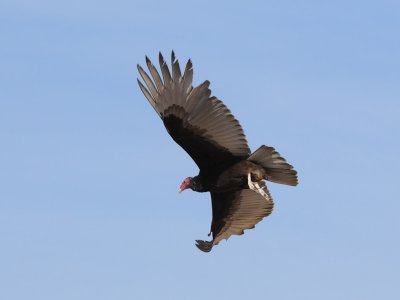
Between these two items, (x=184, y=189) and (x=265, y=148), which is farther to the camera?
(x=184, y=189)

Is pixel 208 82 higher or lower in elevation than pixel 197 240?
higher

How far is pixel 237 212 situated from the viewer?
15.4 metres

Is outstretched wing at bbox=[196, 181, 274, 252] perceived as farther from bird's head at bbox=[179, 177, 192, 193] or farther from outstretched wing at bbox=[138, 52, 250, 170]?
outstretched wing at bbox=[138, 52, 250, 170]

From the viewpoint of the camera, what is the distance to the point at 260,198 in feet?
49.9

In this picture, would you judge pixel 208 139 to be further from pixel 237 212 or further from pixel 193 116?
pixel 237 212

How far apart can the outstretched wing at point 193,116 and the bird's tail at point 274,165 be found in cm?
18

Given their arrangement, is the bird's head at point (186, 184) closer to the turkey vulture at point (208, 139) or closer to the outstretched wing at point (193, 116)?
the turkey vulture at point (208, 139)

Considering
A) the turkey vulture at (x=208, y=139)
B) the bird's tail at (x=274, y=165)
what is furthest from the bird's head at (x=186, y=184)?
the bird's tail at (x=274, y=165)

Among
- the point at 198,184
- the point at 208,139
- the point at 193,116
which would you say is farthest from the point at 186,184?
the point at 193,116

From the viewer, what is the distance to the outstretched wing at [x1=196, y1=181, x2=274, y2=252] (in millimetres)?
15242

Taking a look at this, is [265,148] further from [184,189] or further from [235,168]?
[184,189]

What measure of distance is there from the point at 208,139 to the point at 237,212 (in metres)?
1.51

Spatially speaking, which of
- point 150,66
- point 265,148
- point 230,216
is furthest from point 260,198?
point 150,66

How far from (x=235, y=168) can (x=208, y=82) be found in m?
1.17
